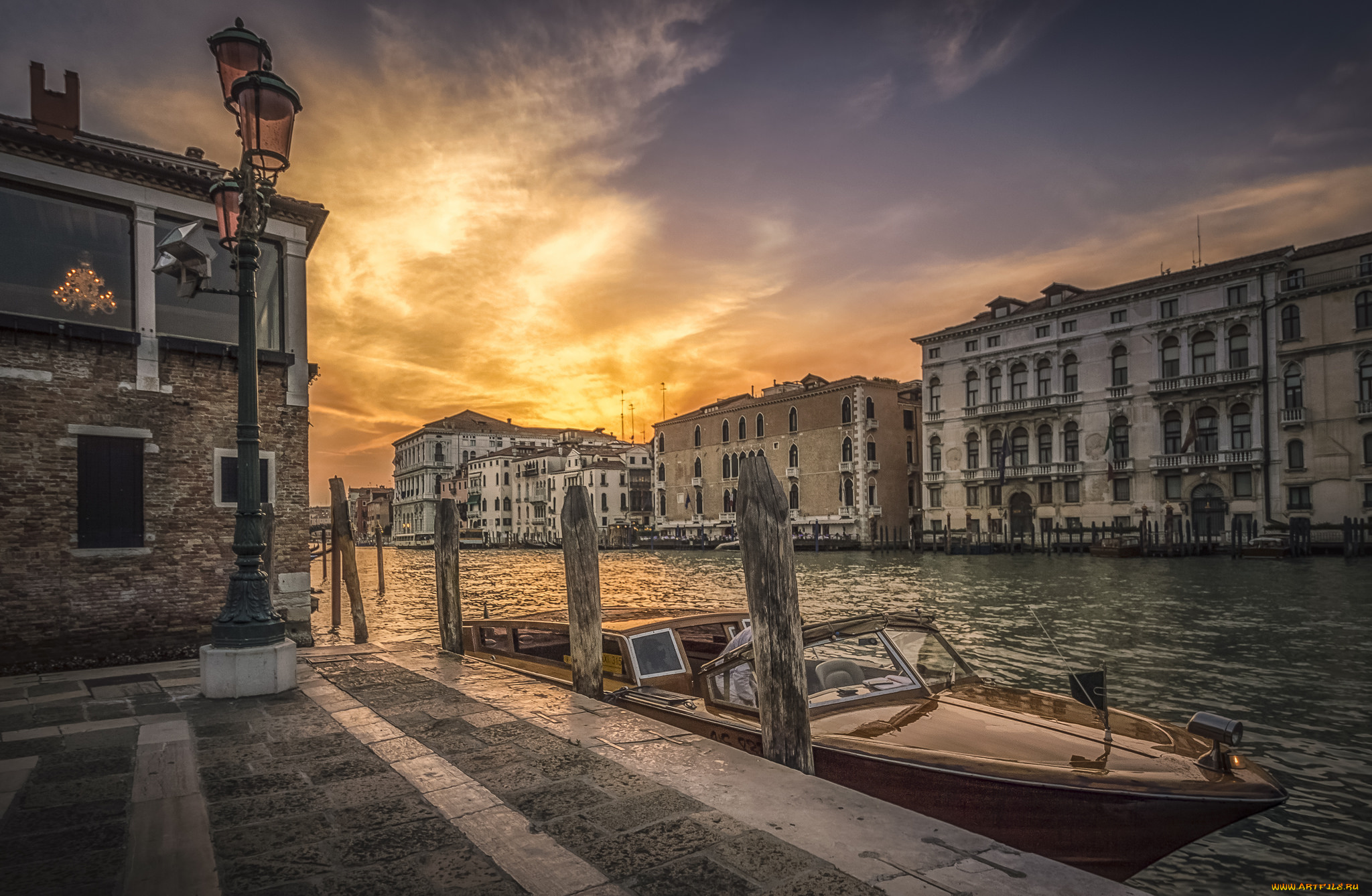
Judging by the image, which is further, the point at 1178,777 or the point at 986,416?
the point at 986,416

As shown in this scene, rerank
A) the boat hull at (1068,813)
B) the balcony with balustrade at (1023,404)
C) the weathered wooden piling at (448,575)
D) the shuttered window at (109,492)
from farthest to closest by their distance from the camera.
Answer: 1. the balcony with balustrade at (1023,404)
2. the shuttered window at (109,492)
3. the weathered wooden piling at (448,575)
4. the boat hull at (1068,813)

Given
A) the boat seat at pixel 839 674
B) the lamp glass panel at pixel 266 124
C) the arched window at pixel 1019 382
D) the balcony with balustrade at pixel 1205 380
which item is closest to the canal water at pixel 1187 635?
the boat seat at pixel 839 674

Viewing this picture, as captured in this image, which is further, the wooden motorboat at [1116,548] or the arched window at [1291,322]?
the wooden motorboat at [1116,548]

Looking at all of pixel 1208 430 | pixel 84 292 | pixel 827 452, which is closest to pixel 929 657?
pixel 84 292

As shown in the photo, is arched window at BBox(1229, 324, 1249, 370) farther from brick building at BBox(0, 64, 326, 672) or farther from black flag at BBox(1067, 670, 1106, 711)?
brick building at BBox(0, 64, 326, 672)

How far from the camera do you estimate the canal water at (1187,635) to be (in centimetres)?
586

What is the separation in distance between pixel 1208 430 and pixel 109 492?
149 feet

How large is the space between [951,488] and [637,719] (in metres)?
47.7

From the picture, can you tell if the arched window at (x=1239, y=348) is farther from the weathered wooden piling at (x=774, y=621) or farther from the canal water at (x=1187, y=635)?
the weathered wooden piling at (x=774, y=621)

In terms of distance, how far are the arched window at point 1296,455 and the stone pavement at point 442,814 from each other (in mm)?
42752

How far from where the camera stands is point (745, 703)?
6.05 m

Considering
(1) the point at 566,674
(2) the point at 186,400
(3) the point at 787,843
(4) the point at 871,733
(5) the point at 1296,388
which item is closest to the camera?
(3) the point at 787,843

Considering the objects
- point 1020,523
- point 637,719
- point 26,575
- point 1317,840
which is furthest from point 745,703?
point 1020,523

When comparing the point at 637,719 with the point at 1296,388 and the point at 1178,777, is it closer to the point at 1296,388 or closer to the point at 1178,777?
the point at 1178,777
